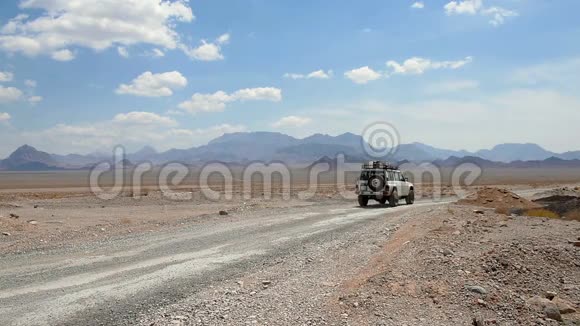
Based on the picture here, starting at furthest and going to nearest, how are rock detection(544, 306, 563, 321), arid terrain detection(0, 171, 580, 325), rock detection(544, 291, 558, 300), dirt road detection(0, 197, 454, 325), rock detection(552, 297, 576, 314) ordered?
rock detection(544, 291, 558, 300) < rock detection(552, 297, 576, 314) < rock detection(544, 306, 563, 321) < dirt road detection(0, 197, 454, 325) < arid terrain detection(0, 171, 580, 325)

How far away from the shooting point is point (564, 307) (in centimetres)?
918

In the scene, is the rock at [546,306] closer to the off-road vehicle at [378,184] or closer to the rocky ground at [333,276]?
the rocky ground at [333,276]

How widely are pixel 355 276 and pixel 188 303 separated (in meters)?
3.58

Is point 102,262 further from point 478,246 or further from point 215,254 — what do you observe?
point 478,246

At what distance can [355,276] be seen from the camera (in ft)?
34.2

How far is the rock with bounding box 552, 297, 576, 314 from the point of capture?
9078 millimetres

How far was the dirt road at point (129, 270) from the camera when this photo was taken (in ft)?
27.5

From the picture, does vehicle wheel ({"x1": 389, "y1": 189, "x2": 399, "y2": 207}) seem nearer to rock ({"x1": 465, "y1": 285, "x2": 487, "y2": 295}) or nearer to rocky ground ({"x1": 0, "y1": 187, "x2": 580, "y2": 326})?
rocky ground ({"x1": 0, "y1": 187, "x2": 580, "y2": 326})

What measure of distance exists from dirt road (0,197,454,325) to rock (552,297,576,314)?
238 inches

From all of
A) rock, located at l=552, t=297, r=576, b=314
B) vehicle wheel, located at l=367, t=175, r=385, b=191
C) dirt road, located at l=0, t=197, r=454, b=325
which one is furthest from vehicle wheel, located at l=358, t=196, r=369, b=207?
rock, located at l=552, t=297, r=576, b=314

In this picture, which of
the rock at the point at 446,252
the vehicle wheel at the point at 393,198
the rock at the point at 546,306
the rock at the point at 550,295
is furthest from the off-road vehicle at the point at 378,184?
the rock at the point at 546,306

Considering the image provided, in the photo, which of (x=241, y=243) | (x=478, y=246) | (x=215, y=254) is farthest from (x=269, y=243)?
(x=478, y=246)

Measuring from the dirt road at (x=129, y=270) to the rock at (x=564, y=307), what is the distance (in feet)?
19.9

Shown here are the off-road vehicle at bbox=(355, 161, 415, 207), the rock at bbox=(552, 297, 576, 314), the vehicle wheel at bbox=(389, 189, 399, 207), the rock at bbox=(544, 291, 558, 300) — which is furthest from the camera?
the vehicle wheel at bbox=(389, 189, 399, 207)
